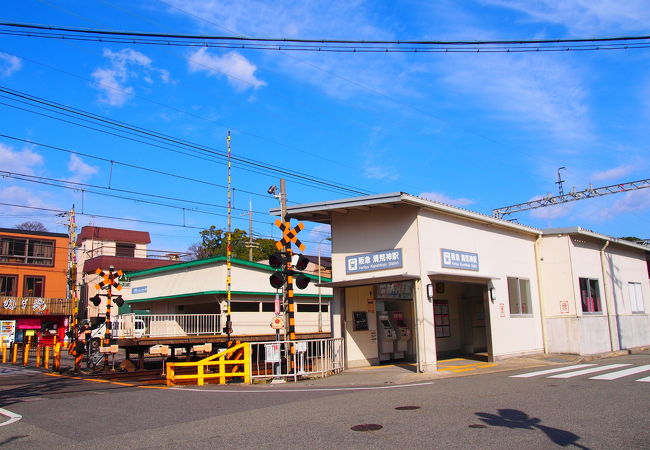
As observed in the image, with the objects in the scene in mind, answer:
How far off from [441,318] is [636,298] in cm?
1158

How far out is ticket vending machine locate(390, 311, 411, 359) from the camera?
18.4 metres

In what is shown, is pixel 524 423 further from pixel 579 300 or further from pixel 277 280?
pixel 579 300

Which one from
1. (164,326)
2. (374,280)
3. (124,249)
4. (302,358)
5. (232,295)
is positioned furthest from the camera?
(124,249)

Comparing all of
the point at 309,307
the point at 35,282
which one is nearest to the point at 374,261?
the point at 309,307

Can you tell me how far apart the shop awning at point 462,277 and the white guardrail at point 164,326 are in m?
12.0

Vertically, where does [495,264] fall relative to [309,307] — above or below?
above

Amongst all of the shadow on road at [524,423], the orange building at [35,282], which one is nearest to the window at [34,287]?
the orange building at [35,282]

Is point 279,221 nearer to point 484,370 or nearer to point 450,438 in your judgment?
point 484,370

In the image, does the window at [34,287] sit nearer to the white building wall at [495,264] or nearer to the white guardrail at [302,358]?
the white guardrail at [302,358]

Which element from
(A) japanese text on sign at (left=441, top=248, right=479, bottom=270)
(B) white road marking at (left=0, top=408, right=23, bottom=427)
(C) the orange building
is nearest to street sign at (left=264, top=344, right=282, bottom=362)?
(A) japanese text on sign at (left=441, top=248, right=479, bottom=270)

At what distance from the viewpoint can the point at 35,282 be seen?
4772 cm

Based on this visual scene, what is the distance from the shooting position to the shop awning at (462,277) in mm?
15266

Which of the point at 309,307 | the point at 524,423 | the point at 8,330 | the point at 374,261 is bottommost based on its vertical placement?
the point at 524,423

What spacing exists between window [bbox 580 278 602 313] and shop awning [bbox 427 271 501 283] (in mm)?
4899
